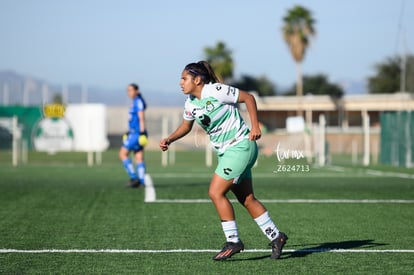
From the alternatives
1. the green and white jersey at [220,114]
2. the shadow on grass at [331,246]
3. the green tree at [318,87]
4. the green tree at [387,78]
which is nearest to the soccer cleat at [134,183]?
the shadow on grass at [331,246]

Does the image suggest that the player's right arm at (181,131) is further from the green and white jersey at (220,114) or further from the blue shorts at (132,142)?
the blue shorts at (132,142)

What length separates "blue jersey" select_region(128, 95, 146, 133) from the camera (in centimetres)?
1803

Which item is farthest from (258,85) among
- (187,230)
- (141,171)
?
(187,230)

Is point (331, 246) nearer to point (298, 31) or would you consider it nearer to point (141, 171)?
point (141, 171)

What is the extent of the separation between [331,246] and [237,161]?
1.86 m

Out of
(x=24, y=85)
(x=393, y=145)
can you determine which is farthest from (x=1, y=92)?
(x=393, y=145)

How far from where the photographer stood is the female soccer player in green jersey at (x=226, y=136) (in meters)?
8.34

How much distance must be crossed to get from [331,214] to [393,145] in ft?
63.5

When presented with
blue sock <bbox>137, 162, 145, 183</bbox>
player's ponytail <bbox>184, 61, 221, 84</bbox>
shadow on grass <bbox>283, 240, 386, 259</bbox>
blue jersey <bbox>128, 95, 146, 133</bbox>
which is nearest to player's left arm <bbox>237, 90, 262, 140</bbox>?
player's ponytail <bbox>184, 61, 221, 84</bbox>

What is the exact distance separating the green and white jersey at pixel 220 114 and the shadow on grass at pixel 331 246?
4.35 feet

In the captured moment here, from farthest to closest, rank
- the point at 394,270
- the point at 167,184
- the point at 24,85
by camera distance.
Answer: the point at 24,85 → the point at 167,184 → the point at 394,270

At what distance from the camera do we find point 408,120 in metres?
30.0

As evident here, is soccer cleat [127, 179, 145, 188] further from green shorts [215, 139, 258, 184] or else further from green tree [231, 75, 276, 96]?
green tree [231, 75, 276, 96]

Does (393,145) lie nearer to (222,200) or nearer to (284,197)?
(284,197)
